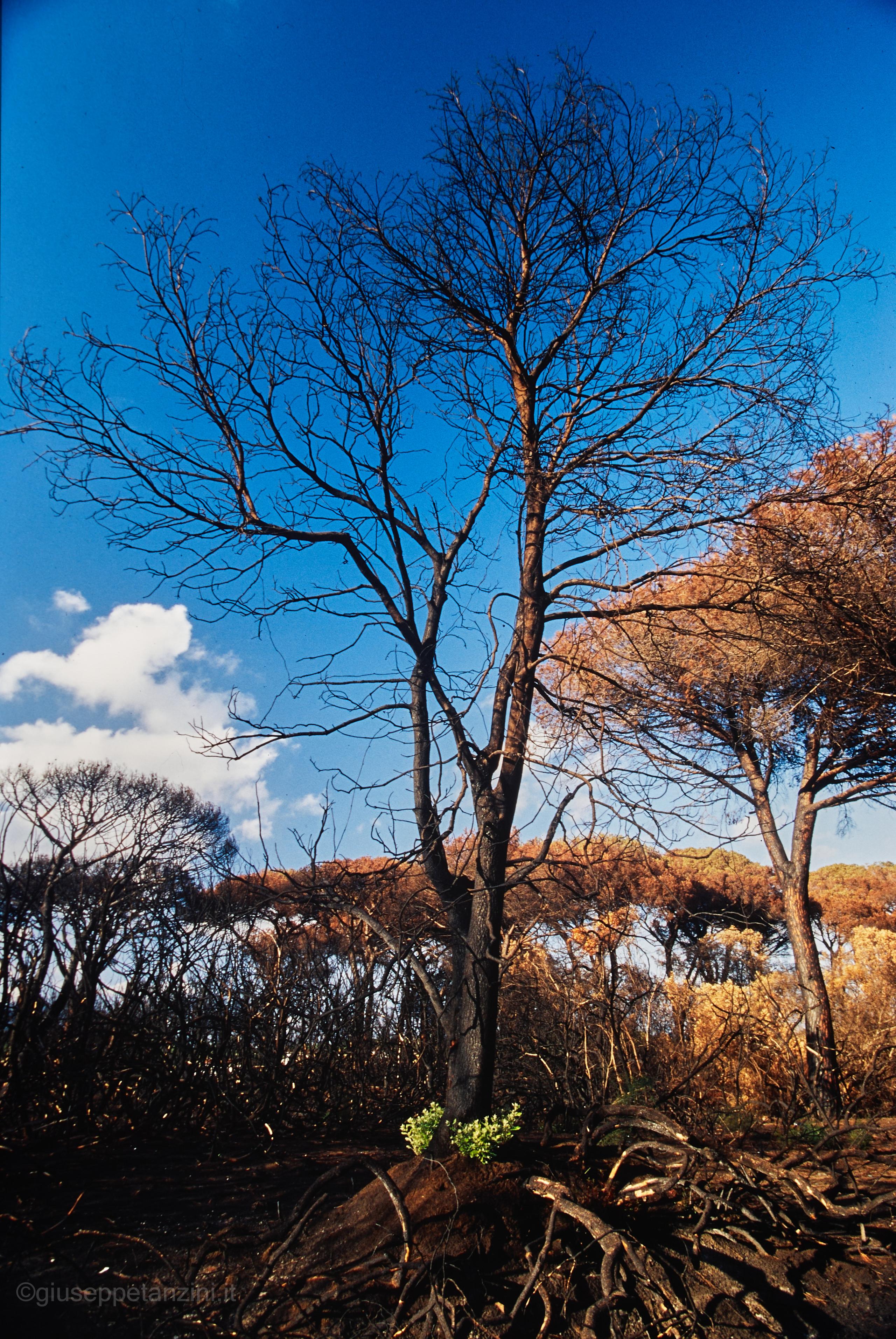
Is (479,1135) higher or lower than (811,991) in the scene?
higher

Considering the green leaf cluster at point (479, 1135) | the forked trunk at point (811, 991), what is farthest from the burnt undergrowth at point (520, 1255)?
the forked trunk at point (811, 991)

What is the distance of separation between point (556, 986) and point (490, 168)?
18.6 ft

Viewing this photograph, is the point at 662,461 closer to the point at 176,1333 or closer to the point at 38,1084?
the point at 176,1333

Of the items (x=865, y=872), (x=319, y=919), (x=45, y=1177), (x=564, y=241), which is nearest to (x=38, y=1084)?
(x=45, y=1177)

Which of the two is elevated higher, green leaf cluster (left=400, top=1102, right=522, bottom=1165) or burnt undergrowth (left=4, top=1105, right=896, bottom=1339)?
green leaf cluster (left=400, top=1102, right=522, bottom=1165)

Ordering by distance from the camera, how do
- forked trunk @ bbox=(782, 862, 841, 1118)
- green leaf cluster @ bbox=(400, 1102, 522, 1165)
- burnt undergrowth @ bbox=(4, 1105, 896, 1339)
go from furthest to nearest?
forked trunk @ bbox=(782, 862, 841, 1118)
green leaf cluster @ bbox=(400, 1102, 522, 1165)
burnt undergrowth @ bbox=(4, 1105, 896, 1339)

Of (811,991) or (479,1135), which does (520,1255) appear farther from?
(811,991)

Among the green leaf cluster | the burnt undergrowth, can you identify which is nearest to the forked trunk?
the burnt undergrowth

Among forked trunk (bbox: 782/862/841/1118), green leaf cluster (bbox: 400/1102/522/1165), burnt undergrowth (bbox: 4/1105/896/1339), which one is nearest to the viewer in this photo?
burnt undergrowth (bbox: 4/1105/896/1339)

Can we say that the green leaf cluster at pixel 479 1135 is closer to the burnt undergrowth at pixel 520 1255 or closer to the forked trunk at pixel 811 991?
the burnt undergrowth at pixel 520 1255

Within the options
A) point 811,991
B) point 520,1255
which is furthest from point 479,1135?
point 811,991

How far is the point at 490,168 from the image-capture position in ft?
13.9

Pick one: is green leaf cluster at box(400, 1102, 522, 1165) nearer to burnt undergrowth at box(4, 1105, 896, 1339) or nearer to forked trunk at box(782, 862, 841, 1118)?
burnt undergrowth at box(4, 1105, 896, 1339)

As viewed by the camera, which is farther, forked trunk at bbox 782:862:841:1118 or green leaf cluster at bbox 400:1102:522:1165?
forked trunk at bbox 782:862:841:1118
